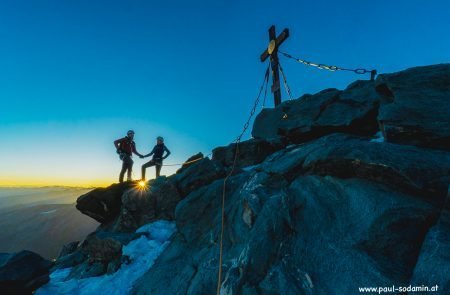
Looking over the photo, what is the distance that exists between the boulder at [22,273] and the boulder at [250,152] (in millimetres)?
9343

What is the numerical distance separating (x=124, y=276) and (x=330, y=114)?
10.9m

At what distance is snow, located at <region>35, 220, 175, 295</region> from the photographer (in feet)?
31.0

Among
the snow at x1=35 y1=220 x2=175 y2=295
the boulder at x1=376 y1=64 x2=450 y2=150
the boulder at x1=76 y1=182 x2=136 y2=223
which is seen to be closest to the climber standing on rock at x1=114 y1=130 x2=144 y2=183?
the boulder at x1=76 y1=182 x2=136 y2=223

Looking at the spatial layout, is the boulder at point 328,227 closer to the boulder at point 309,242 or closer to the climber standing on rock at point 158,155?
the boulder at point 309,242

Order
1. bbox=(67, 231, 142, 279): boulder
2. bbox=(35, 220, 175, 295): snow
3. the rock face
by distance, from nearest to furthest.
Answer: the rock face → bbox=(35, 220, 175, 295): snow → bbox=(67, 231, 142, 279): boulder

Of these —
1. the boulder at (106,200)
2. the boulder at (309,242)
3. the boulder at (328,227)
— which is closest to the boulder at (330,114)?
the boulder at (328,227)

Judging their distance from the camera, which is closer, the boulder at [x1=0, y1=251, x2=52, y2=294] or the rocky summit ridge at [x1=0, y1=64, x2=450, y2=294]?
the rocky summit ridge at [x1=0, y1=64, x2=450, y2=294]

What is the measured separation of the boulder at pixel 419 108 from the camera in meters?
6.93

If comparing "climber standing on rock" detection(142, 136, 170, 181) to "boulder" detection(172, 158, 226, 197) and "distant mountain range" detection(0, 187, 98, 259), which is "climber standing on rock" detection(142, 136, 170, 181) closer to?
"boulder" detection(172, 158, 226, 197)

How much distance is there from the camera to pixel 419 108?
7.62 meters

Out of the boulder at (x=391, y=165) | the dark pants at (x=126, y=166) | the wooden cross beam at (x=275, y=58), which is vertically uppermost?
the wooden cross beam at (x=275, y=58)

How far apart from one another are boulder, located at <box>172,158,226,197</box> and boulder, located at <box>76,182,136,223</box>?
16.1ft

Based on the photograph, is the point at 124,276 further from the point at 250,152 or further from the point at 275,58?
the point at 275,58

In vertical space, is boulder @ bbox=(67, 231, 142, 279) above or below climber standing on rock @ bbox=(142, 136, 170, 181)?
below
